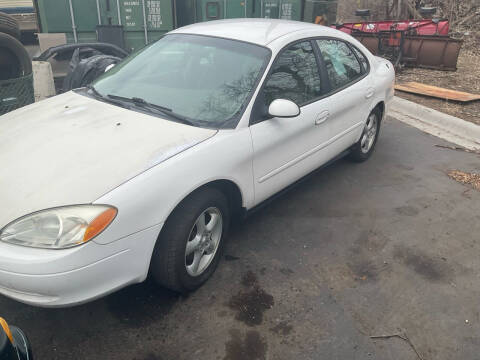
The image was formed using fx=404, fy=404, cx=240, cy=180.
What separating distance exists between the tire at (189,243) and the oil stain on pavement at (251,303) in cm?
26

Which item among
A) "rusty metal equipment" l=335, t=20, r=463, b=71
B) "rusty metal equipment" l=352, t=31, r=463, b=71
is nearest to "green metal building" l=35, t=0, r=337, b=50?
"rusty metal equipment" l=335, t=20, r=463, b=71

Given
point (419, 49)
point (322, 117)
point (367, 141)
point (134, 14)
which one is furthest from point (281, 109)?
point (134, 14)

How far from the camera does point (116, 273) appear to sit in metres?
2.13

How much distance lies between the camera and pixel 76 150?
2.39m

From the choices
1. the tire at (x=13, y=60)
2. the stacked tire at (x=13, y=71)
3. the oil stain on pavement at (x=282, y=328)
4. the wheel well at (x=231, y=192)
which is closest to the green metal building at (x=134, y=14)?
the stacked tire at (x=13, y=71)

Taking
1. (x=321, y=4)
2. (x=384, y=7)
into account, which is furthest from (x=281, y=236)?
(x=384, y=7)

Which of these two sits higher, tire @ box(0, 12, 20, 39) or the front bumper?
tire @ box(0, 12, 20, 39)

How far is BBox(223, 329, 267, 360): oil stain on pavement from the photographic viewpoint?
2.27m

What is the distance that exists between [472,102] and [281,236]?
18.7 ft

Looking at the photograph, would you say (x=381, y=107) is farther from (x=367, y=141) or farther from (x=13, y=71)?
(x=13, y=71)

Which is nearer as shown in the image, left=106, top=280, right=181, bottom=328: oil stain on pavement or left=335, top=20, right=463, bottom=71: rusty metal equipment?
left=106, top=280, right=181, bottom=328: oil stain on pavement

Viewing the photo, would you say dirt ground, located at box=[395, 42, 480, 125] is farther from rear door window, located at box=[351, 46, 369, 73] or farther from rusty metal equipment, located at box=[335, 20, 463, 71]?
rear door window, located at box=[351, 46, 369, 73]

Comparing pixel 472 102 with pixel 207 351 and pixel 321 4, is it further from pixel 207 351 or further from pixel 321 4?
pixel 207 351

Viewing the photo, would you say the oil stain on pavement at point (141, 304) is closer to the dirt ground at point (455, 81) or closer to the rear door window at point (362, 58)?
the rear door window at point (362, 58)
